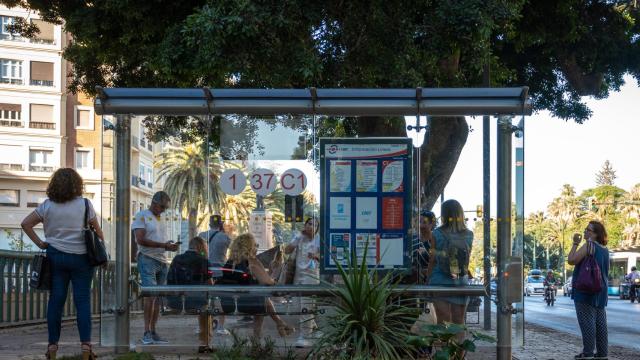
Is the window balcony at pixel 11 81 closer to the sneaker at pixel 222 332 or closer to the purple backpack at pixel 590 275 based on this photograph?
the sneaker at pixel 222 332

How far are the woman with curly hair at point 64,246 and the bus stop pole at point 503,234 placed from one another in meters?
3.81

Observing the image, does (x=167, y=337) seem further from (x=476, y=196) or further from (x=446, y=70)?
(x=446, y=70)

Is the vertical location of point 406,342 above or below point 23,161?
below

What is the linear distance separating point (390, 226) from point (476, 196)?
90cm

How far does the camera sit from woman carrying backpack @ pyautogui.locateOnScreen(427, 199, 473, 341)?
848 centimetres

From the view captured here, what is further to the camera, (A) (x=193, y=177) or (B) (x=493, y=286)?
(A) (x=193, y=177)

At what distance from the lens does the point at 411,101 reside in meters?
8.37

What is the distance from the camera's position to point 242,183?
863 cm

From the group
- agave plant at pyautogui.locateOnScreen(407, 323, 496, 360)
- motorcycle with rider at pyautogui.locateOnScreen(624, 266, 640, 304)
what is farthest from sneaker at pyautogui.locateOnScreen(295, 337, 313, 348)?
motorcycle with rider at pyautogui.locateOnScreen(624, 266, 640, 304)

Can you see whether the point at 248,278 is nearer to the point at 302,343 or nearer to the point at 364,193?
the point at 302,343

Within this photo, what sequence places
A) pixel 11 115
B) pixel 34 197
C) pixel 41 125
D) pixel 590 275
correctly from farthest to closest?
pixel 41 125
pixel 34 197
pixel 11 115
pixel 590 275

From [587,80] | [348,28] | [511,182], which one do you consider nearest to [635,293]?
[587,80]

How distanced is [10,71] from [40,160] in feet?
21.3

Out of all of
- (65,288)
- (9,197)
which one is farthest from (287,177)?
(9,197)
